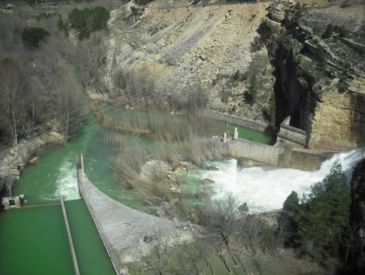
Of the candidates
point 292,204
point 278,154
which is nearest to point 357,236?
point 292,204

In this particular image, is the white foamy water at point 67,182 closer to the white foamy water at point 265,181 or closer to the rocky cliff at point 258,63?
the white foamy water at point 265,181

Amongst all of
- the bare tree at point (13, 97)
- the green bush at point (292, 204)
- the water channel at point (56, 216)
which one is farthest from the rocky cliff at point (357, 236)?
the bare tree at point (13, 97)

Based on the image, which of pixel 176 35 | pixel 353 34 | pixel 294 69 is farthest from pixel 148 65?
pixel 353 34

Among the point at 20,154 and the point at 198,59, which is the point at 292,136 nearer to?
the point at 198,59

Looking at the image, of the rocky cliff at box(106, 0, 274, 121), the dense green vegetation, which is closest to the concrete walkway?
the dense green vegetation

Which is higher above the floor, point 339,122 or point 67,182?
point 339,122

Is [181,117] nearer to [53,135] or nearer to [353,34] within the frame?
[53,135]
